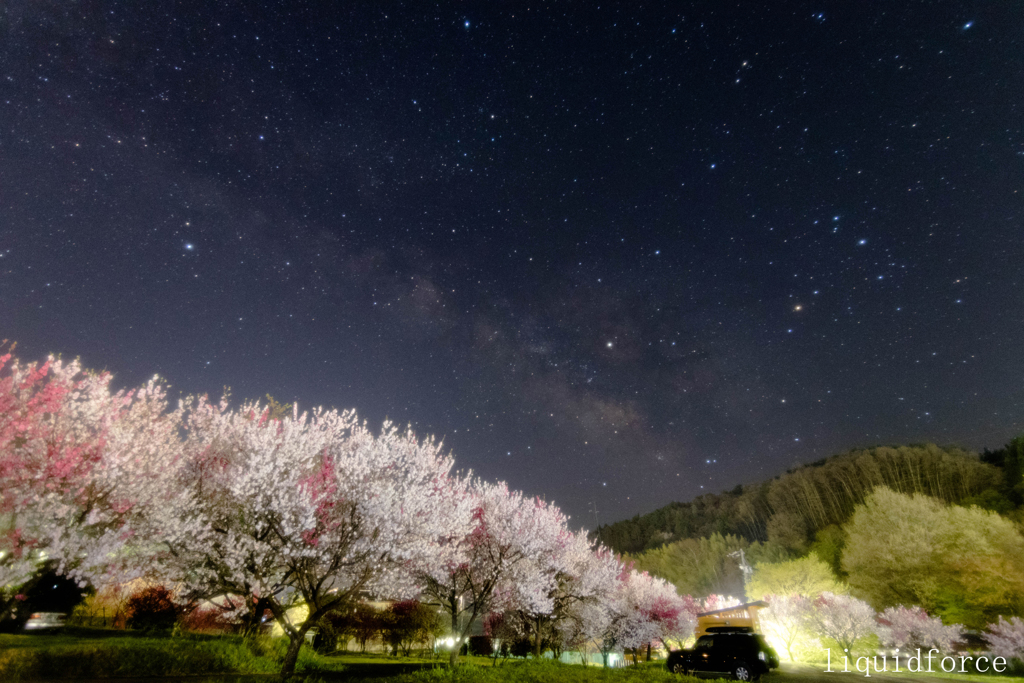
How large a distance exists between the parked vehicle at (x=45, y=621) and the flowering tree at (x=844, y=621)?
44.3m

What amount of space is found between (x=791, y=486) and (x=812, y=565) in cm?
3182

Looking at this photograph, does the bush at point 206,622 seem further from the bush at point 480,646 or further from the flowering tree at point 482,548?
the bush at point 480,646

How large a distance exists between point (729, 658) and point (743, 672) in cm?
69

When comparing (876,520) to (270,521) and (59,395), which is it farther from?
(59,395)

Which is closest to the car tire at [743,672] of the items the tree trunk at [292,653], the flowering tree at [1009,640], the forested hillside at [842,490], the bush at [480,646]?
the flowering tree at [1009,640]

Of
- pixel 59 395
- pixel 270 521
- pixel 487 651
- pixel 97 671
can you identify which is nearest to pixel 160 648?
pixel 97 671

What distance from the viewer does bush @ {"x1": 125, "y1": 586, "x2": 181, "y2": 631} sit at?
24.5m

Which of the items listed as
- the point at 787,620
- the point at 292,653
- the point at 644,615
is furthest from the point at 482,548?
the point at 787,620

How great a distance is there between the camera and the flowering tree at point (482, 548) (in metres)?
22.5

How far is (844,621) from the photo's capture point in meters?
29.5

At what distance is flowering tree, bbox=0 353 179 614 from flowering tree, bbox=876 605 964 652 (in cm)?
4256

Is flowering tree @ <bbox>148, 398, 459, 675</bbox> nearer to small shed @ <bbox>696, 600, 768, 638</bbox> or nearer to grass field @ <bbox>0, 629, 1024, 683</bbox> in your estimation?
grass field @ <bbox>0, 629, 1024, 683</bbox>

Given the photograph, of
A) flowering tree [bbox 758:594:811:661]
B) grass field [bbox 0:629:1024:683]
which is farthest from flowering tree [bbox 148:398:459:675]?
flowering tree [bbox 758:594:811:661]

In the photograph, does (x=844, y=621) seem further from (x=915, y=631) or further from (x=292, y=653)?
(x=292, y=653)
